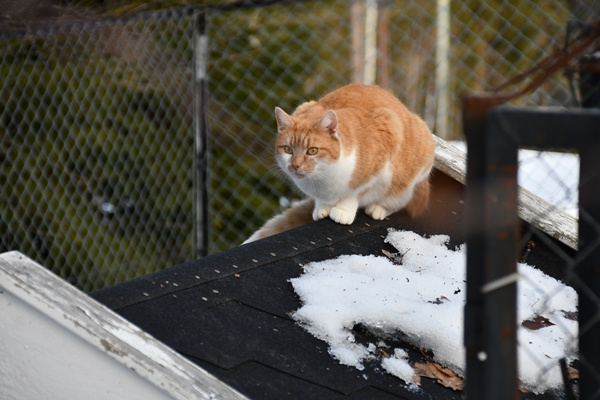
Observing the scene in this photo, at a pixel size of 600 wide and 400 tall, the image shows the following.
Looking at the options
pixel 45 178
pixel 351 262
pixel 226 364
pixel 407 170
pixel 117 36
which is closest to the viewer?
pixel 226 364

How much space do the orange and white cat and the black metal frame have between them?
1347 millimetres

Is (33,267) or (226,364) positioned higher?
(33,267)

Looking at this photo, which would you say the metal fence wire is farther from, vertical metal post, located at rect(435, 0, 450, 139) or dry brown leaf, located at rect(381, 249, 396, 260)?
dry brown leaf, located at rect(381, 249, 396, 260)

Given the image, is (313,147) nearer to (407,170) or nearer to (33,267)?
(407,170)

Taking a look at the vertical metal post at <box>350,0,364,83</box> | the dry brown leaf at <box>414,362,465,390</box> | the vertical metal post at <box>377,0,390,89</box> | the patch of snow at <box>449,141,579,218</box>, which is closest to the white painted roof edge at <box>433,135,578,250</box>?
the dry brown leaf at <box>414,362,465,390</box>

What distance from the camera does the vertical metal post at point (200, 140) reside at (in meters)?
3.60

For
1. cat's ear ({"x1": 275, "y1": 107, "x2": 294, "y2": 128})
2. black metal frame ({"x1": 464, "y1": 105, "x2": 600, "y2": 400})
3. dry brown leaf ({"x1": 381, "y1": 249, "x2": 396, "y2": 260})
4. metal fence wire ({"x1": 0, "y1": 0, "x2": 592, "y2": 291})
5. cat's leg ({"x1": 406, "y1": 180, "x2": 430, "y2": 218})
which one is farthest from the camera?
metal fence wire ({"x1": 0, "y1": 0, "x2": 592, "y2": 291})

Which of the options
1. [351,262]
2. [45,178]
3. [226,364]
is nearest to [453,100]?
[45,178]

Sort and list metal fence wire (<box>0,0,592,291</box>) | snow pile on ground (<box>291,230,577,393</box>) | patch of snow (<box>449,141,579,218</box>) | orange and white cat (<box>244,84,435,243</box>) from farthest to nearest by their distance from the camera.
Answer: metal fence wire (<box>0,0,592,291</box>), patch of snow (<box>449,141,579,218</box>), orange and white cat (<box>244,84,435,243</box>), snow pile on ground (<box>291,230,577,393</box>)

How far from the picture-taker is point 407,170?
2.34 metres

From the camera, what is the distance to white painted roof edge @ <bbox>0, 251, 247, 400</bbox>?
44.6 inches

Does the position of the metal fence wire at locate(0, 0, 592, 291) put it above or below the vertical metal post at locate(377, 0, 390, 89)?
below

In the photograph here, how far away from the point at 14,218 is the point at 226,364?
3622 mm

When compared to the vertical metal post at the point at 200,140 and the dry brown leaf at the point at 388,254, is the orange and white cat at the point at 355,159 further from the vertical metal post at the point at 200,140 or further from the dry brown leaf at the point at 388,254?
the vertical metal post at the point at 200,140
